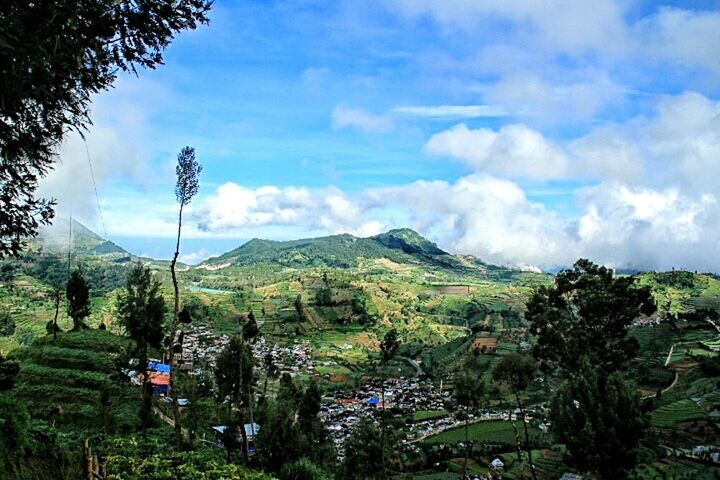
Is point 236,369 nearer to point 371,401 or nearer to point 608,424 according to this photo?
point 608,424

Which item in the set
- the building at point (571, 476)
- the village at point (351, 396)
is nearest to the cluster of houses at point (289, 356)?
the village at point (351, 396)

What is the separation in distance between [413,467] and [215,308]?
304 ft

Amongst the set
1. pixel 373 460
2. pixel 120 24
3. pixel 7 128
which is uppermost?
pixel 120 24

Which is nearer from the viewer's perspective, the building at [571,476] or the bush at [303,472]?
the bush at [303,472]

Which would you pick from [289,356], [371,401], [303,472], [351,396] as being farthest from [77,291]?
[289,356]

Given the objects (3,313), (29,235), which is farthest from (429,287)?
(29,235)

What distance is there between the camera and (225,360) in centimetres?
2684

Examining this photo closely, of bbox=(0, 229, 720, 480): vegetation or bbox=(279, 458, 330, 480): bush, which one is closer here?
bbox=(0, 229, 720, 480): vegetation

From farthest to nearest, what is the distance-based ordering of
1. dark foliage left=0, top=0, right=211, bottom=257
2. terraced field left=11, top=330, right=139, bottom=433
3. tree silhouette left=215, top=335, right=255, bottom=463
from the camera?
tree silhouette left=215, top=335, right=255, bottom=463, terraced field left=11, top=330, right=139, bottom=433, dark foliage left=0, top=0, right=211, bottom=257

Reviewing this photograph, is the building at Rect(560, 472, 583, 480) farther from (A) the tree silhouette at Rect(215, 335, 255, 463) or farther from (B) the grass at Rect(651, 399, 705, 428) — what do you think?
(A) the tree silhouette at Rect(215, 335, 255, 463)

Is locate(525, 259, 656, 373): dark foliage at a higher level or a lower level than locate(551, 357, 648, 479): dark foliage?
higher

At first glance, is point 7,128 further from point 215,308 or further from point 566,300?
point 215,308

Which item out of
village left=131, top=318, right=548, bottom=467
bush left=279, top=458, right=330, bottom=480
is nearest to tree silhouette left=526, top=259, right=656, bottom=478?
bush left=279, top=458, right=330, bottom=480

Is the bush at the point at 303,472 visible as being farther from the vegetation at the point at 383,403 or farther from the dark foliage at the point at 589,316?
the dark foliage at the point at 589,316
